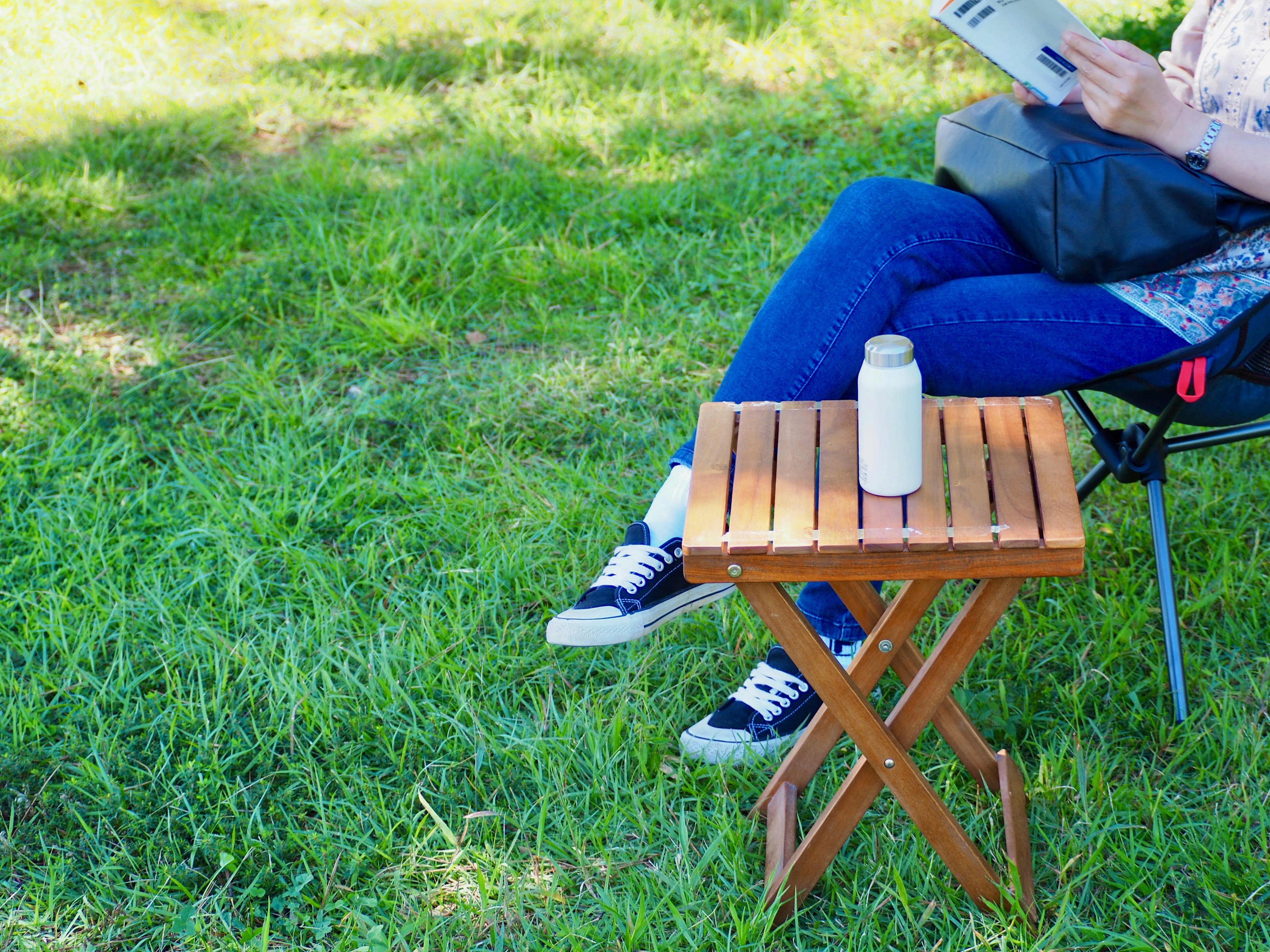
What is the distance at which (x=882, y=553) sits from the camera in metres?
1.28

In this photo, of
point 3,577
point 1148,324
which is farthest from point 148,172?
point 1148,324

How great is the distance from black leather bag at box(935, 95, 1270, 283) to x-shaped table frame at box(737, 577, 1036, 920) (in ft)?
1.99

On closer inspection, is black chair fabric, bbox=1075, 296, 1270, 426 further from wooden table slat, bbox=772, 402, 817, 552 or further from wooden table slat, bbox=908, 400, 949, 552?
wooden table slat, bbox=772, 402, 817, 552

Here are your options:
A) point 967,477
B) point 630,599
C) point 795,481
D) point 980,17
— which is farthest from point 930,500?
point 980,17

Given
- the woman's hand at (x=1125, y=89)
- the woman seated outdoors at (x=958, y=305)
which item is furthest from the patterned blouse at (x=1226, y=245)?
the woman's hand at (x=1125, y=89)

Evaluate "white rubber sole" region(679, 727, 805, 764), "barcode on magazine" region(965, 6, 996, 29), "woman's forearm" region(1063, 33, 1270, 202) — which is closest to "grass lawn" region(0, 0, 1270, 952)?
"white rubber sole" region(679, 727, 805, 764)

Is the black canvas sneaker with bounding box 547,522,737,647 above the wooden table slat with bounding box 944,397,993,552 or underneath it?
underneath

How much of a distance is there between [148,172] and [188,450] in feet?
5.45

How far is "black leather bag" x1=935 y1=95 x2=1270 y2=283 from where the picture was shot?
159 centimetres

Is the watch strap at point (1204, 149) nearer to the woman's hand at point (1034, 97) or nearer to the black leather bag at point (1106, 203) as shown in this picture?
the black leather bag at point (1106, 203)

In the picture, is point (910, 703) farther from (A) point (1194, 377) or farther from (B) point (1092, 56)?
(B) point (1092, 56)

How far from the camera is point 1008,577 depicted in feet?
4.34

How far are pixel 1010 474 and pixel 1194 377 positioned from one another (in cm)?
48

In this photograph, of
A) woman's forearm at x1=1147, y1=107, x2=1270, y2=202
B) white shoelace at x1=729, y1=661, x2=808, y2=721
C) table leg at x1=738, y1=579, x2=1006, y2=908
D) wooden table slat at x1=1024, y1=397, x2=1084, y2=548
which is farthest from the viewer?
white shoelace at x1=729, y1=661, x2=808, y2=721
